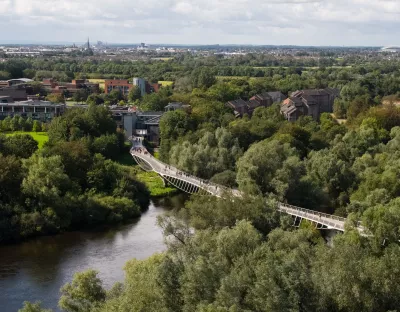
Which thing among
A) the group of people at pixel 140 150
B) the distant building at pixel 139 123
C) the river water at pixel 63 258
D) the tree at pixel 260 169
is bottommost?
the river water at pixel 63 258

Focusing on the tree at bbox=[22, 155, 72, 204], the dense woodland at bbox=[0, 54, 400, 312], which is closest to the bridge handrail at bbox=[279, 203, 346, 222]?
the dense woodland at bbox=[0, 54, 400, 312]

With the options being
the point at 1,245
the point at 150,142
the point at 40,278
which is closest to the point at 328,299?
the point at 40,278

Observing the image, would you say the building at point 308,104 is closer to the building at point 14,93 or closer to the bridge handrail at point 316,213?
the building at point 14,93

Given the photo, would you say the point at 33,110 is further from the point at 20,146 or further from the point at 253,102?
the point at 253,102

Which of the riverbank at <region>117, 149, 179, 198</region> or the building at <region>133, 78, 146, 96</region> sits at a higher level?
the building at <region>133, 78, 146, 96</region>

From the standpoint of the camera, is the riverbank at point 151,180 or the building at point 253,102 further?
the building at point 253,102

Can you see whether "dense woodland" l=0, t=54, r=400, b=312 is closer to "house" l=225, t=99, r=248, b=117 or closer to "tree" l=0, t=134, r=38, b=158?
"tree" l=0, t=134, r=38, b=158

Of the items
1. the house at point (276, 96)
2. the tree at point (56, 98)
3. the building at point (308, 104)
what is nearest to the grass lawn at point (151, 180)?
the building at point (308, 104)

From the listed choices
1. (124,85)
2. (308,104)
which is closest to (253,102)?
(308,104)
